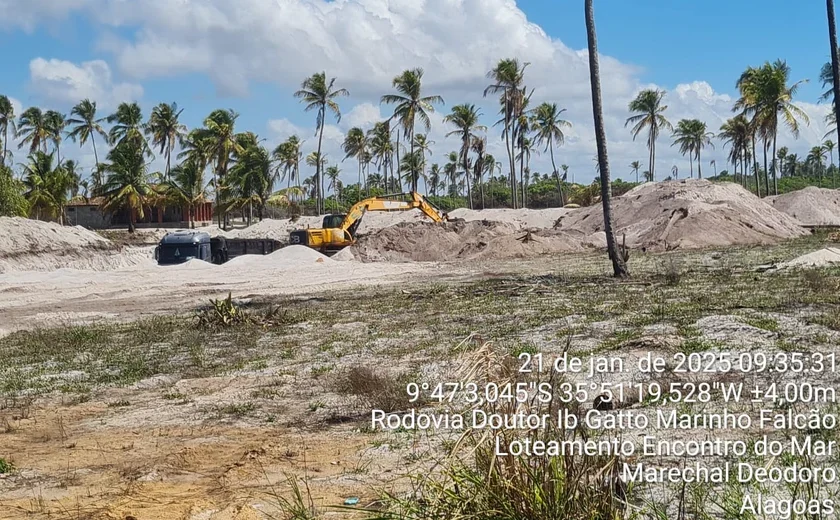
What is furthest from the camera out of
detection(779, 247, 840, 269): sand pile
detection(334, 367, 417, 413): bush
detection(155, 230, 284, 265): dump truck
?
detection(155, 230, 284, 265): dump truck

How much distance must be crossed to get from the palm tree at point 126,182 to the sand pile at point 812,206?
46.6 metres

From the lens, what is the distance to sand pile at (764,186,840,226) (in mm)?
48875

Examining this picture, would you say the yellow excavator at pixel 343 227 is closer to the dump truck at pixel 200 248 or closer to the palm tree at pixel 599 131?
the dump truck at pixel 200 248

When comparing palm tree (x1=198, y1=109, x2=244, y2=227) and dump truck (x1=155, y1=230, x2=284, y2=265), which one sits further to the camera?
palm tree (x1=198, y1=109, x2=244, y2=227)

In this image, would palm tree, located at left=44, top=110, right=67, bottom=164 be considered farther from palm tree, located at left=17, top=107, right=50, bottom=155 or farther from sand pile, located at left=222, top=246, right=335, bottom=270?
sand pile, located at left=222, top=246, right=335, bottom=270

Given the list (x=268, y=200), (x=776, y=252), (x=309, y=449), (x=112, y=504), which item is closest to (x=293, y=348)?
(x=309, y=449)

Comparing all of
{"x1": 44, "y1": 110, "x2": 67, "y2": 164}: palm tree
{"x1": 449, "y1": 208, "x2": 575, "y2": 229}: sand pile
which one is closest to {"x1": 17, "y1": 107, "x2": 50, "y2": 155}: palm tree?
{"x1": 44, "y1": 110, "x2": 67, "y2": 164}: palm tree

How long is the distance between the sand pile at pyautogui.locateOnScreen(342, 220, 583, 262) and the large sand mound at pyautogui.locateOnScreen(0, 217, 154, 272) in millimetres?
12101

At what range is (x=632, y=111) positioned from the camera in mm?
70812

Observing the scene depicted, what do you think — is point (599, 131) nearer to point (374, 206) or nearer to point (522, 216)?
point (374, 206)

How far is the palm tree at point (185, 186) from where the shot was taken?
64.9 m

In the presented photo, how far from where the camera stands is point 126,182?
61.8 metres

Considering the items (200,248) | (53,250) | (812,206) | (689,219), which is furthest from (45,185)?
(812,206)

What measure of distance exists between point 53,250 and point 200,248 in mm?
8277
